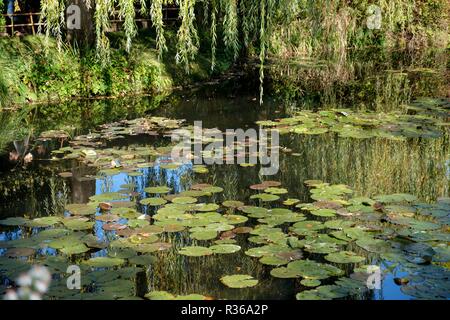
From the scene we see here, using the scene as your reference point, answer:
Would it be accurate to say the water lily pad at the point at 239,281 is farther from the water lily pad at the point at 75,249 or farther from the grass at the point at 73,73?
the grass at the point at 73,73

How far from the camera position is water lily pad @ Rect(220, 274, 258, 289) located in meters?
3.71

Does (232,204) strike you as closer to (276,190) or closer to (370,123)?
(276,190)

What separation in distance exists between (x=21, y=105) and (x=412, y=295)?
7.40 meters

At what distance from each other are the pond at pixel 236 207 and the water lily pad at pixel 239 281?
0.04ft

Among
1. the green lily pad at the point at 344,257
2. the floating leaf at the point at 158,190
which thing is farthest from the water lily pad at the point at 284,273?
the floating leaf at the point at 158,190

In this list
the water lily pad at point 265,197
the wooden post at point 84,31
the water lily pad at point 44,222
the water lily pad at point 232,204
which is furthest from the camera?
the wooden post at point 84,31

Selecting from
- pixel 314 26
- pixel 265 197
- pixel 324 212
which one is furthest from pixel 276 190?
pixel 314 26

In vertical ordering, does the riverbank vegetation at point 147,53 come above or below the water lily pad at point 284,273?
above

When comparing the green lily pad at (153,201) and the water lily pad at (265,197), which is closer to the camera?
the green lily pad at (153,201)

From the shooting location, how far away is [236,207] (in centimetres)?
504

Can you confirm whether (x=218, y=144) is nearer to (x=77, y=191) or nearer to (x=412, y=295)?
(x=77, y=191)

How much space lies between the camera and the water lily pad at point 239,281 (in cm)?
371
